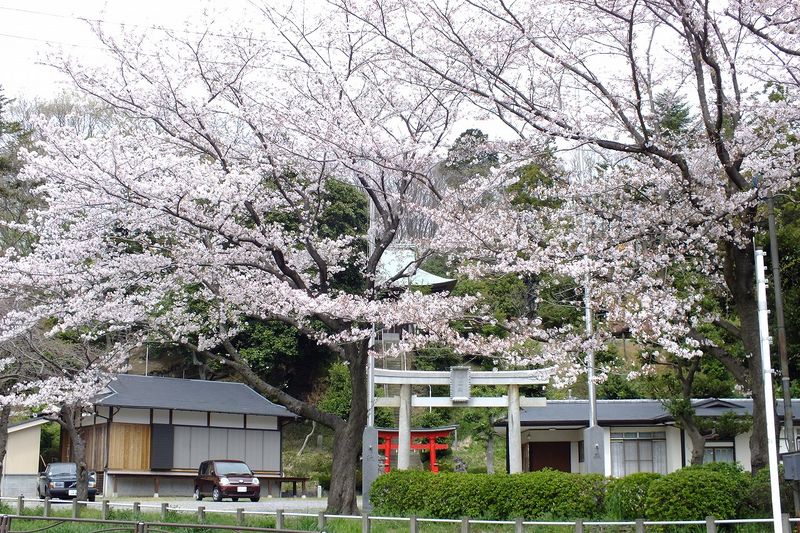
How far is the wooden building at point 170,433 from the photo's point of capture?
2620cm

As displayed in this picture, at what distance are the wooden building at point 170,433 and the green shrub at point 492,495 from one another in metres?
13.3

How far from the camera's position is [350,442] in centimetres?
1425

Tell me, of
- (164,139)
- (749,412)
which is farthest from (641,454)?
(164,139)

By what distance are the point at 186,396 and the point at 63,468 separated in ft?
15.5

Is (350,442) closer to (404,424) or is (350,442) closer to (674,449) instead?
(404,424)

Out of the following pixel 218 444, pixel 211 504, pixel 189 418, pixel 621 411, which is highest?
pixel 621 411

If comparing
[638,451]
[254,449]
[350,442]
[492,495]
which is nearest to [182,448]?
[254,449]

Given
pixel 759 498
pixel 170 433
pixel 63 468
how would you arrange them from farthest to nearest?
pixel 170 433 → pixel 63 468 → pixel 759 498

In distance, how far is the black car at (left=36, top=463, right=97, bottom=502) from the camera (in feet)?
78.7

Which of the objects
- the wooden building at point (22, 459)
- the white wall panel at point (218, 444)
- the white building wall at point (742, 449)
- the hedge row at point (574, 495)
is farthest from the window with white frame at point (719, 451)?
the wooden building at point (22, 459)

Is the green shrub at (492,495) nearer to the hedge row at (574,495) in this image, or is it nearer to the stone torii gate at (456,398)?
the hedge row at (574,495)

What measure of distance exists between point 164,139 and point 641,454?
53.3 feet

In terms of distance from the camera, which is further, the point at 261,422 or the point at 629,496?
the point at 261,422

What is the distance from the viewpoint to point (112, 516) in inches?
597
